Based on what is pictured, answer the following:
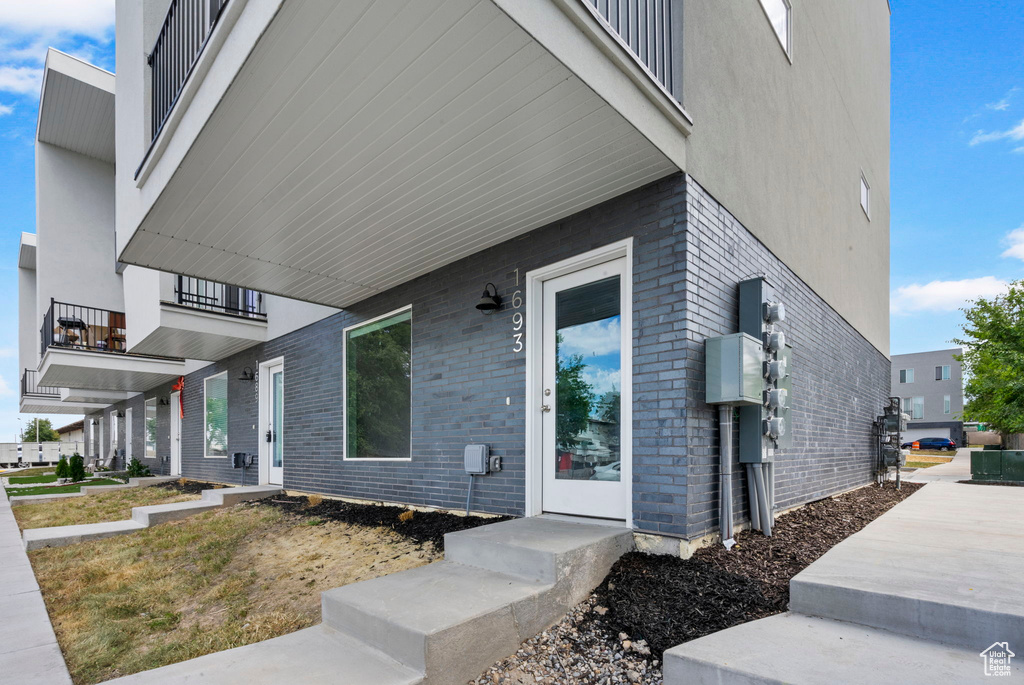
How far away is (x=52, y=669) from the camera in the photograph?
2641 mm

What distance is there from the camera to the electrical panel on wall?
4312 millimetres

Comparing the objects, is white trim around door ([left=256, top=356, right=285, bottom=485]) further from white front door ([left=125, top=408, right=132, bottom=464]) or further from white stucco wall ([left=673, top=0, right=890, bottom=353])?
white front door ([left=125, top=408, right=132, bottom=464])

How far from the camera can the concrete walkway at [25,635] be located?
2582 mm

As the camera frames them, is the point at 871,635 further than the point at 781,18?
No

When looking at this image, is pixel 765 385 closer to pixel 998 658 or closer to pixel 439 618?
pixel 998 658

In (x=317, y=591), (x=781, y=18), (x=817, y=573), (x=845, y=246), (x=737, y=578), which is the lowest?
(x=317, y=591)

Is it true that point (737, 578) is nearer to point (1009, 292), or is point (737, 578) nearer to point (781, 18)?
point (781, 18)

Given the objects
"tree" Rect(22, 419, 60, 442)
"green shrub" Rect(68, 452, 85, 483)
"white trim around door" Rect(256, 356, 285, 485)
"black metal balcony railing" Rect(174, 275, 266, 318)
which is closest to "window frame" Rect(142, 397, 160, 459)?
"green shrub" Rect(68, 452, 85, 483)

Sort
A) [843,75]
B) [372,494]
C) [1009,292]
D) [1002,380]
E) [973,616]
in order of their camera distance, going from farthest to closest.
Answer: [1009,292], [1002,380], [843,75], [372,494], [973,616]

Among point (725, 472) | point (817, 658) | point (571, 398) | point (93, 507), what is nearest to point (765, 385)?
point (725, 472)

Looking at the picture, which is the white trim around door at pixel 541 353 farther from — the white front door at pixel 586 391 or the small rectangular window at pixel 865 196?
the small rectangular window at pixel 865 196

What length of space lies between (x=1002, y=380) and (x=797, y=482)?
1347cm

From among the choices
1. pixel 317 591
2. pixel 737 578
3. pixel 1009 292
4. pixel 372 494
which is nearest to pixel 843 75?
pixel 737 578

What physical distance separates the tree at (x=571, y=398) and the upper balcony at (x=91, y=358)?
10.2 metres
